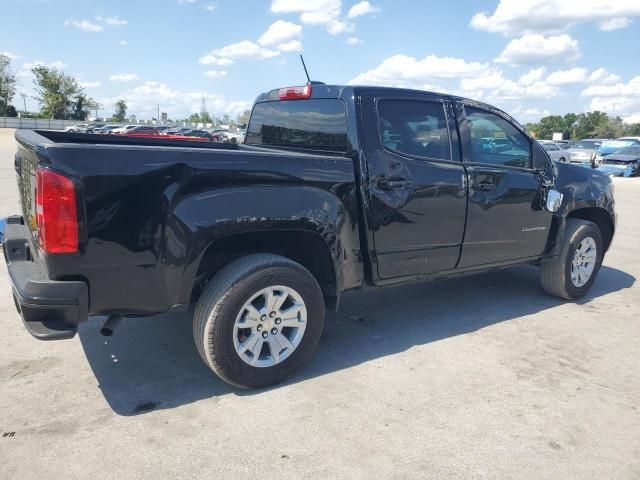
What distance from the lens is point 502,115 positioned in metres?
4.59

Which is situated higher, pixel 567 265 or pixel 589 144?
pixel 589 144

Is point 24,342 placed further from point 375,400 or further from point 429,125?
point 429,125

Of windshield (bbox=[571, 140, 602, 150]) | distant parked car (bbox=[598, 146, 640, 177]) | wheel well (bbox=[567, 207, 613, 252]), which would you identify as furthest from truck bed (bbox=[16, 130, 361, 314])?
windshield (bbox=[571, 140, 602, 150])

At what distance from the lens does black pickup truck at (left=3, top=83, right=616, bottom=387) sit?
2676mm

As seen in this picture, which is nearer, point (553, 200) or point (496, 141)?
point (496, 141)

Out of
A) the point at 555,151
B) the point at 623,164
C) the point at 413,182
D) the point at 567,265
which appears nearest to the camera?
the point at 413,182

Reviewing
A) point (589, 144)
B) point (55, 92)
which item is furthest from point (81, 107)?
point (589, 144)

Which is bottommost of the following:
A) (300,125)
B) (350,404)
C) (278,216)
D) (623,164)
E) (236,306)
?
(350,404)

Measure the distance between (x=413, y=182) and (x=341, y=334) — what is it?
1.32 meters

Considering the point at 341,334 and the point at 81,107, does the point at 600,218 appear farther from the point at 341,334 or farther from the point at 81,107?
the point at 81,107

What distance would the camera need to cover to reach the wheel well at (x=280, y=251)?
3.28 metres

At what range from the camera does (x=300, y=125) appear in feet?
13.8

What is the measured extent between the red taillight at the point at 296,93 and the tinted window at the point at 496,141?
1.30m

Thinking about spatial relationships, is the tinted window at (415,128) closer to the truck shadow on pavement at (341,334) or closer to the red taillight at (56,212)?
the truck shadow on pavement at (341,334)
